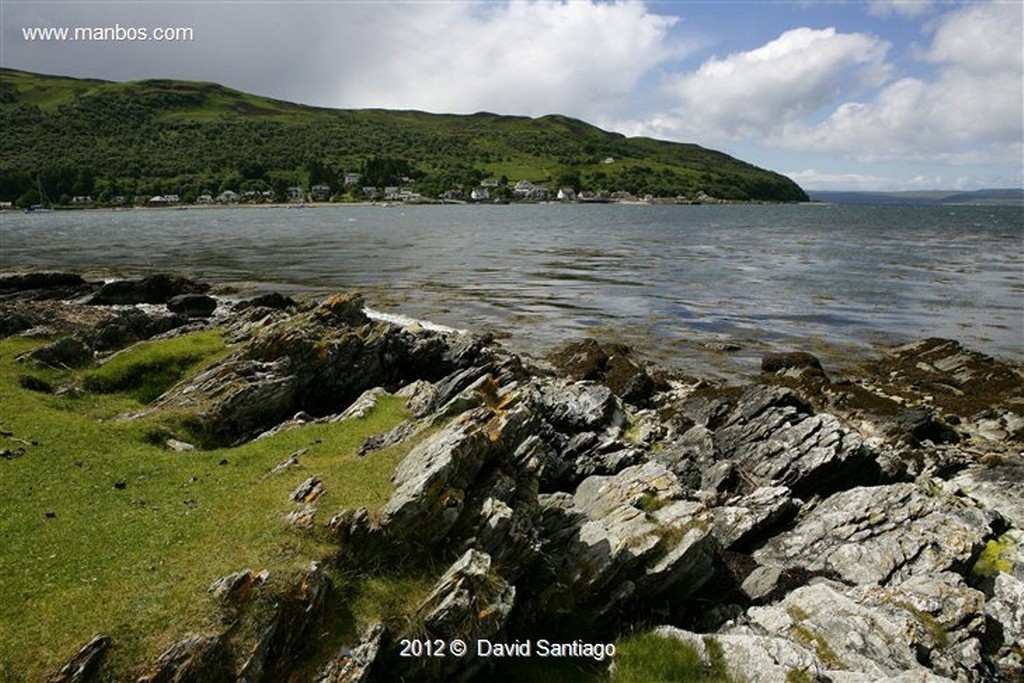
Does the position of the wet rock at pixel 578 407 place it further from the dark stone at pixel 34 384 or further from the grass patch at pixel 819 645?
the dark stone at pixel 34 384

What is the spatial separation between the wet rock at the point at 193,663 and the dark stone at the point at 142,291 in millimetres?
50395

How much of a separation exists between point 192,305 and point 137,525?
4079 centimetres

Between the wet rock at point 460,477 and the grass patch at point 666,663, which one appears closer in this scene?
the grass patch at point 666,663

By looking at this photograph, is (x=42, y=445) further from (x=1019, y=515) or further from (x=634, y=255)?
(x=634, y=255)

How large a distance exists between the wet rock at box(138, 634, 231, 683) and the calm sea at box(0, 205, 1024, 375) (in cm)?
3420

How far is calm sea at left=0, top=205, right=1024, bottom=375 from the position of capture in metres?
48.2

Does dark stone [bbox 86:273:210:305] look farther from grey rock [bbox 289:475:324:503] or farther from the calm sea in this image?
grey rock [bbox 289:475:324:503]

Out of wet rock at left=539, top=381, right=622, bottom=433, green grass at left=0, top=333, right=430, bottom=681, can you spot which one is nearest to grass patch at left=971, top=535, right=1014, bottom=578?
wet rock at left=539, top=381, right=622, bottom=433

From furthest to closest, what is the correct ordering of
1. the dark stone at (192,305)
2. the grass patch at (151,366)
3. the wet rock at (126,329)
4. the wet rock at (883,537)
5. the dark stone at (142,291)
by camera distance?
the dark stone at (142,291) → the dark stone at (192,305) → the wet rock at (126,329) → the grass patch at (151,366) → the wet rock at (883,537)

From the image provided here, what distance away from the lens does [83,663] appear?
9.55 metres

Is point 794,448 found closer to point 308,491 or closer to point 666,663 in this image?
point 666,663

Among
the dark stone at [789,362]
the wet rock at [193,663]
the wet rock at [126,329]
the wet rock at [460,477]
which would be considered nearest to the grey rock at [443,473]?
the wet rock at [460,477]

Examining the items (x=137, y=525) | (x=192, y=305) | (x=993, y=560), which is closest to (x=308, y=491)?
(x=137, y=525)

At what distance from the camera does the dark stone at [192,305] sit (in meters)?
48.9
